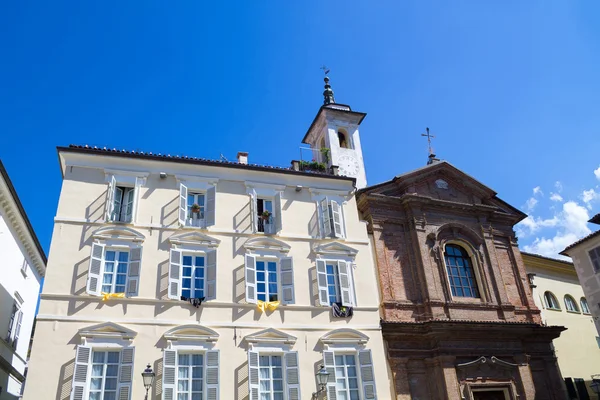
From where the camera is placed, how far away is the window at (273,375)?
59.7 ft

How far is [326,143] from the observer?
1331 inches

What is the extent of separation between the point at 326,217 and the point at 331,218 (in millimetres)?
216

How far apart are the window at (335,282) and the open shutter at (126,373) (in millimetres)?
7139

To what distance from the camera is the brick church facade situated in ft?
72.9

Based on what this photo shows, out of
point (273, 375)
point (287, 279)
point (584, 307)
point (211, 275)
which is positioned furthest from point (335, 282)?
point (584, 307)

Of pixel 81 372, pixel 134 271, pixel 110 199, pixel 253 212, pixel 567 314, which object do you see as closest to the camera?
pixel 81 372

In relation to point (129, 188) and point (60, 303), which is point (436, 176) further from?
point (60, 303)

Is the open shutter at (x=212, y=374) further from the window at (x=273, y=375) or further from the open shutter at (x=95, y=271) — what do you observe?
the open shutter at (x=95, y=271)

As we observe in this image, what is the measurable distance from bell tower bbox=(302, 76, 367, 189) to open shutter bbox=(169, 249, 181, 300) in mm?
14117

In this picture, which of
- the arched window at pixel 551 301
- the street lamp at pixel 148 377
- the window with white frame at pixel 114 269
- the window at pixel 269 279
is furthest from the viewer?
the arched window at pixel 551 301

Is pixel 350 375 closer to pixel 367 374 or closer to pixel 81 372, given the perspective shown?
pixel 367 374

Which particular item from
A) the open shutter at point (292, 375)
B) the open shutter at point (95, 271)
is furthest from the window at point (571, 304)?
the open shutter at point (95, 271)

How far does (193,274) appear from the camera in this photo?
19625 mm

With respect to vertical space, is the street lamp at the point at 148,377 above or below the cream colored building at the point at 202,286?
below
